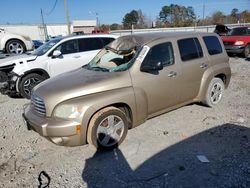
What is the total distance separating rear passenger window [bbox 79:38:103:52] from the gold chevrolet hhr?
273cm

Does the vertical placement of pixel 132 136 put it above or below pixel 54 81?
below

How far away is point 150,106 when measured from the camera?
14.2 feet

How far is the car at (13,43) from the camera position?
36.1 feet

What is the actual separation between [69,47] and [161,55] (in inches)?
149

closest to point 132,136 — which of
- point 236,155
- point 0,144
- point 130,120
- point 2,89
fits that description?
point 130,120

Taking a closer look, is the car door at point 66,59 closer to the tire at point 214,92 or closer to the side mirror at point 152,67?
the side mirror at point 152,67

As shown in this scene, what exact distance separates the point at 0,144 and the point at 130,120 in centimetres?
240

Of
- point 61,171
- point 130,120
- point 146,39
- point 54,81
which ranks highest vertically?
point 146,39

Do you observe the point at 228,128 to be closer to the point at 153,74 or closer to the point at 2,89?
the point at 153,74

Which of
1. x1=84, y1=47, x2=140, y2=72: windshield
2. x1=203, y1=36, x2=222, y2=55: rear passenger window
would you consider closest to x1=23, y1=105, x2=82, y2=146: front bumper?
x1=84, y1=47, x2=140, y2=72: windshield

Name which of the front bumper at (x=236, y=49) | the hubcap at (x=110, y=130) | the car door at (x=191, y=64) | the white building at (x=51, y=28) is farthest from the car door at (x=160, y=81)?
the white building at (x=51, y=28)

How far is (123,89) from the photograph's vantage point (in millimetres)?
3918

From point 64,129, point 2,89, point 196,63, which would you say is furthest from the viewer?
point 2,89

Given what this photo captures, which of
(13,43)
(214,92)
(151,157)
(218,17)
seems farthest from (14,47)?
(218,17)
